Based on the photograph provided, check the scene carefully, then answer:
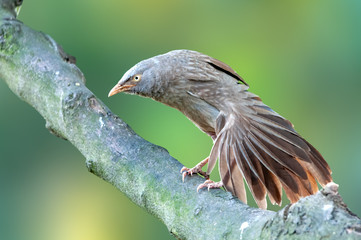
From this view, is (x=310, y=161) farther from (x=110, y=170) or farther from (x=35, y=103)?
(x=35, y=103)

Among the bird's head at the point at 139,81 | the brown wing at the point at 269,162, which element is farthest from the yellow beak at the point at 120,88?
the brown wing at the point at 269,162

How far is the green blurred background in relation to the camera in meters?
4.20

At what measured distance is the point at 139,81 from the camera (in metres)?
2.79

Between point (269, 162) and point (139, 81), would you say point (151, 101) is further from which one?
point (269, 162)

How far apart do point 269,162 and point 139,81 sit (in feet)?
2.93

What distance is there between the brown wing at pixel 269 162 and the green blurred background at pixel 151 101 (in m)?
1.65

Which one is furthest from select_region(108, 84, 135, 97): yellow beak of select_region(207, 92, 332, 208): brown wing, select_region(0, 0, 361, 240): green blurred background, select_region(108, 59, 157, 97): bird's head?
select_region(0, 0, 361, 240): green blurred background

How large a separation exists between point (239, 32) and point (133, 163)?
2.94 m

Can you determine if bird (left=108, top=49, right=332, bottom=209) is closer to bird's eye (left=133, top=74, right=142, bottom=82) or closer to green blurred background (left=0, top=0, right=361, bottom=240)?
bird's eye (left=133, top=74, right=142, bottom=82)

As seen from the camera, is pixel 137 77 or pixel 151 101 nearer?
pixel 137 77

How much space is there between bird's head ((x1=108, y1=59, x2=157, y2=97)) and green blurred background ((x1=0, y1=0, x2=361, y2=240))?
1257 millimetres

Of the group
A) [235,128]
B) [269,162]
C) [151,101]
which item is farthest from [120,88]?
[151,101]

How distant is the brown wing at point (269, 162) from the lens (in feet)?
7.16

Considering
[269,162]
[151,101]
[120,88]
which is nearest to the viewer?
[269,162]
